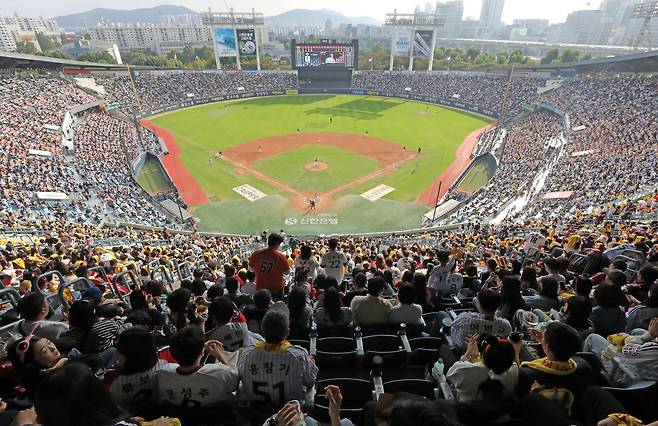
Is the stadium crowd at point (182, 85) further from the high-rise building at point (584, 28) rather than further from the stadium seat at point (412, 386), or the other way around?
the high-rise building at point (584, 28)

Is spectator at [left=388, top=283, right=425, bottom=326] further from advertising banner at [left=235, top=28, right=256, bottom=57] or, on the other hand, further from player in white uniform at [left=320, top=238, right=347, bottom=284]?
advertising banner at [left=235, top=28, right=256, bottom=57]

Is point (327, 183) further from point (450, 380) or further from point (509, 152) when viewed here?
point (450, 380)

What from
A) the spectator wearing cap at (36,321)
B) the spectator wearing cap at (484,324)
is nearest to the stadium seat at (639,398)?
the spectator wearing cap at (484,324)

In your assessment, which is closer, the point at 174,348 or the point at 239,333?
the point at 174,348

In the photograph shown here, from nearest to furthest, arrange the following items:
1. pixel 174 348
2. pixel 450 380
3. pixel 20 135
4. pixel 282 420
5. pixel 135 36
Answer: pixel 282 420, pixel 174 348, pixel 450 380, pixel 20 135, pixel 135 36

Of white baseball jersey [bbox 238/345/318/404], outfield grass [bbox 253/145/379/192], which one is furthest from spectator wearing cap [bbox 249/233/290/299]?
outfield grass [bbox 253/145/379/192]

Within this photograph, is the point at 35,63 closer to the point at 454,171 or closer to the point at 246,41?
the point at 246,41

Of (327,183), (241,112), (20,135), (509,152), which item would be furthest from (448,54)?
(20,135)
